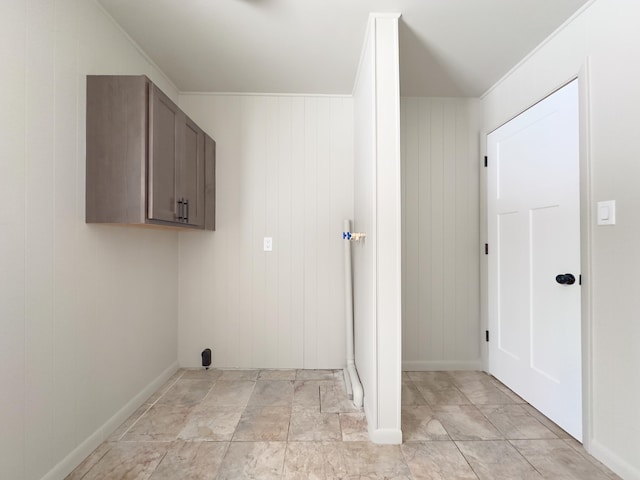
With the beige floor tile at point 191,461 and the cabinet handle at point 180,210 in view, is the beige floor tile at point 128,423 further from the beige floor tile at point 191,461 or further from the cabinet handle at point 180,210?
the cabinet handle at point 180,210

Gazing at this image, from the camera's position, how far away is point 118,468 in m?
1.55

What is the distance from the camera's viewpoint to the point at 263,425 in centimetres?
190

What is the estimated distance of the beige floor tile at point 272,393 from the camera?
7.14 feet

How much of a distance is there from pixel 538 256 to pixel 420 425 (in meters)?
1.34

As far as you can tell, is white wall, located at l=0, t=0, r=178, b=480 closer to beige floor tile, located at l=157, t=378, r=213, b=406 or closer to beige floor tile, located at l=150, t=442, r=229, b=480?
beige floor tile, located at l=157, t=378, r=213, b=406

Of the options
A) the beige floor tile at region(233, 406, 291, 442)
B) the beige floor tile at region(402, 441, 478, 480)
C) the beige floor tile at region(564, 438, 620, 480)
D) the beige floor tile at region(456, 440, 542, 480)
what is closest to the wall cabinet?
the beige floor tile at region(233, 406, 291, 442)

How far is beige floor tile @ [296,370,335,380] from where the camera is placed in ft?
8.41

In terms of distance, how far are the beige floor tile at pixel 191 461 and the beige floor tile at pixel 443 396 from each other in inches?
55.5

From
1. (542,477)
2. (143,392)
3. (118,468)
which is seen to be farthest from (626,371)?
(143,392)

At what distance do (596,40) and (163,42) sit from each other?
251 cm

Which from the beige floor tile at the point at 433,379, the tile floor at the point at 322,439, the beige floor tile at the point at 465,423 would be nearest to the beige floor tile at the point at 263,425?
the tile floor at the point at 322,439

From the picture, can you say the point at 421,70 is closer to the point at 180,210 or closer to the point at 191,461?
the point at 180,210

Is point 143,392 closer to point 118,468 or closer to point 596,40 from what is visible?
point 118,468

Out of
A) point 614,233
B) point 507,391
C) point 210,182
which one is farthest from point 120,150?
point 507,391
